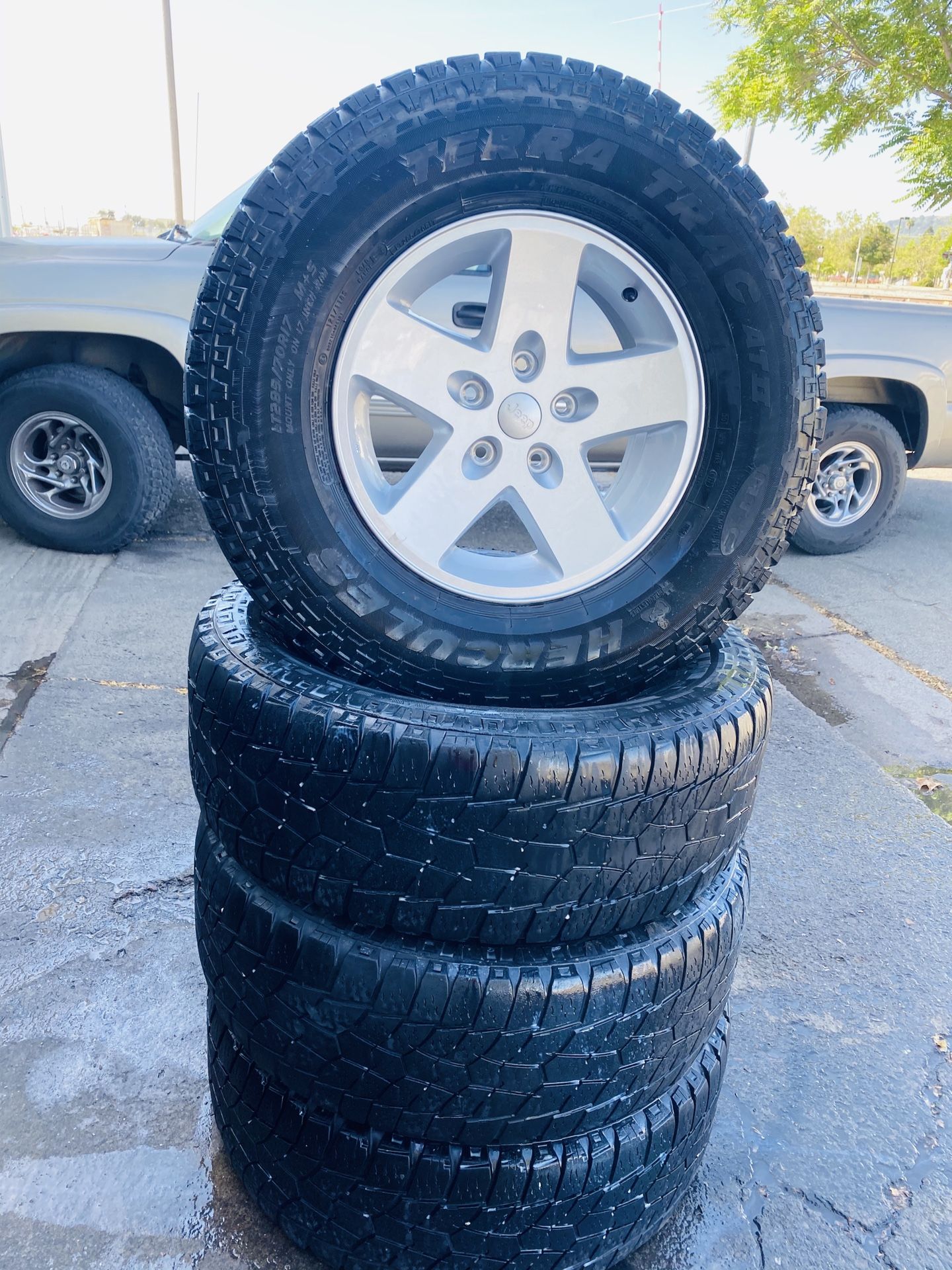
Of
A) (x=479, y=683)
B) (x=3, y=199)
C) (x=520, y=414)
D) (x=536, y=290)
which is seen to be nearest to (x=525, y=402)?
(x=520, y=414)

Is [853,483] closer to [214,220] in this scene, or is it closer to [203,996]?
[214,220]

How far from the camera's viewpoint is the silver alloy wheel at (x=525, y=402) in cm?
138

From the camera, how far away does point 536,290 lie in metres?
1.45

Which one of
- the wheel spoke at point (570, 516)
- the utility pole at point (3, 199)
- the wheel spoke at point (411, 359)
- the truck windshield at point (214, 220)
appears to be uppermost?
the utility pole at point (3, 199)

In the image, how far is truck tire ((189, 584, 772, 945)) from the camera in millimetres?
1135

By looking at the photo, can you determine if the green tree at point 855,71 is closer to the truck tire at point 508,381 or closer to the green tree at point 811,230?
the truck tire at point 508,381

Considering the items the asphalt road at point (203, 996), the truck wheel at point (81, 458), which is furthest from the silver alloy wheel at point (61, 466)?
the asphalt road at point (203, 996)

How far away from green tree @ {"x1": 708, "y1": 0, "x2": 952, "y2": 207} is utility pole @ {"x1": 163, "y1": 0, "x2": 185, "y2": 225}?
10.6 metres

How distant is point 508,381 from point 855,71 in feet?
52.9

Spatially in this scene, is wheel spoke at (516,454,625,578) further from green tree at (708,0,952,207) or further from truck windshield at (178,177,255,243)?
green tree at (708,0,952,207)

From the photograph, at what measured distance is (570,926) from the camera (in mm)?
1206

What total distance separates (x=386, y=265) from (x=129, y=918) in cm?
165

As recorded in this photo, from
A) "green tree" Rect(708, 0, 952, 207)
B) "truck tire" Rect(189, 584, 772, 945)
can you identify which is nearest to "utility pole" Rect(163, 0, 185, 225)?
"green tree" Rect(708, 0, 952, 207)

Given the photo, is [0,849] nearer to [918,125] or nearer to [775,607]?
[775,607]
